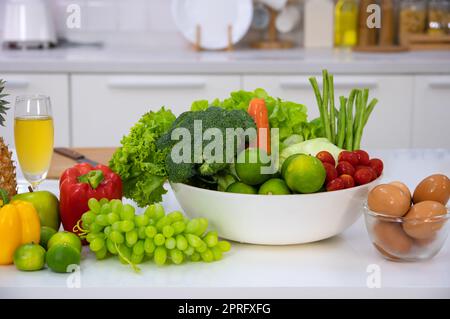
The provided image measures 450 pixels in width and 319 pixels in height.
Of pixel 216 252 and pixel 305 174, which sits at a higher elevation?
pixel 305 174

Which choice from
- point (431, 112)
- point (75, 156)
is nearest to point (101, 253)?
point (75, 156)

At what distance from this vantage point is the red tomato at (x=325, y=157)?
1.29 m

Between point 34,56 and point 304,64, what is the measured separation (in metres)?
1.07

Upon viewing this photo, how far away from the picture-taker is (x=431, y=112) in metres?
3.03

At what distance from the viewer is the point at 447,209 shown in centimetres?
117

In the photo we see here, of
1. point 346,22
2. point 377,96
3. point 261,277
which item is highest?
point 346,22

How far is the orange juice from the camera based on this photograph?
4.80 feet

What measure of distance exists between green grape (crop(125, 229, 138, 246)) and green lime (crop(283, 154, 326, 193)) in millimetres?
259

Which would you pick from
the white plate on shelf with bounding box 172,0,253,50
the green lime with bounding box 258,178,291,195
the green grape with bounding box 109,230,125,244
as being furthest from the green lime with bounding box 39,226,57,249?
the white plate on shelf with bounding box 172,0,253,50

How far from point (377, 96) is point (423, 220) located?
1911 mm

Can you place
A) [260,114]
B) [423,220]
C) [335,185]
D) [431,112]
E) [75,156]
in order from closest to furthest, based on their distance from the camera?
[423,220]
[335,185]
[260,114]
[75,156]
[431,112]

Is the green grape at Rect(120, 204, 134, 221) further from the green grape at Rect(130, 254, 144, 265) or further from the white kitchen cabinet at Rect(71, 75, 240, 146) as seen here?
the white kitchen cabinet at Rect(71, 75, 240, 146)

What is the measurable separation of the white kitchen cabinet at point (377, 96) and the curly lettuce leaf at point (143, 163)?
1622 millimetres

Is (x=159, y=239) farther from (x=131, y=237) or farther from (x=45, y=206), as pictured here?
(x=45, y=206)
